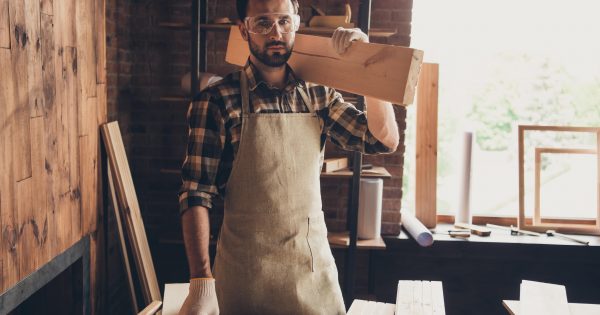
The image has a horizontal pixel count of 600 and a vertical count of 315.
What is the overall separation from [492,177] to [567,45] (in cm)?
97

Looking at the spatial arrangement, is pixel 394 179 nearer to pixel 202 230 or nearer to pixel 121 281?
pixel 121 281

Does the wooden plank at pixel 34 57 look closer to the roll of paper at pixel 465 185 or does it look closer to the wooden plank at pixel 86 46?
the wooden plank at pixel 86 46

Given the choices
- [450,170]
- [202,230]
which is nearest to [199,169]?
[202,230]

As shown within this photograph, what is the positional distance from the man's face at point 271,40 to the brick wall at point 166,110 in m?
1.80

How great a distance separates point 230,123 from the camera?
1.96m

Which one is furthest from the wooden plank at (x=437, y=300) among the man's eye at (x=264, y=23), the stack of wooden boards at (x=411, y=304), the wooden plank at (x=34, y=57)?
the wooden plank at (x=34, y=57)

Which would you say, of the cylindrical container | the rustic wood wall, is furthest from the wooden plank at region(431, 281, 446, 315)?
the cylindrical container

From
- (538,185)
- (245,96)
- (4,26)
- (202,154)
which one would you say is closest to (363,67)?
(245,96)

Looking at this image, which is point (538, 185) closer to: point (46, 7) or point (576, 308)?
point (576, 308)

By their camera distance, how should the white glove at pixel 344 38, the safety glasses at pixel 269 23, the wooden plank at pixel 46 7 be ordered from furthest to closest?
the wooden plank at pixel 46 7
the safety glasses at pixel 269 23
the white glove at pixel 344 38

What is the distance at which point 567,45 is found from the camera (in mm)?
4062

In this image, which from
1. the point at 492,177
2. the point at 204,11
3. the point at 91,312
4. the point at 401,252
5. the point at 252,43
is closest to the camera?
the point at 252,43

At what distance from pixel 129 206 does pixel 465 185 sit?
2038mm

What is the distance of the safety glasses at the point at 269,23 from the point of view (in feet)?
6.29
